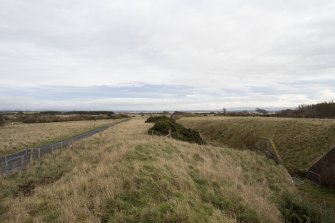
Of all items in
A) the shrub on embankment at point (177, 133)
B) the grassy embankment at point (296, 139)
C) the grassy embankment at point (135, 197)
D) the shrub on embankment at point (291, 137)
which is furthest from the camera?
the shrub on embankment at point (177, 133)

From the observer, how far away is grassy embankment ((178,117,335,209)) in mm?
19656

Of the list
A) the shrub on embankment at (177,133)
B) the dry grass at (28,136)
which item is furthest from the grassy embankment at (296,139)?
the dry grass at (28,136)

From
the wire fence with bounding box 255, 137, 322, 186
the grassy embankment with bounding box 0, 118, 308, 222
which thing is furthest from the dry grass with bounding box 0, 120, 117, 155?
the wire fence with bounding box 255, 137, 322, 186

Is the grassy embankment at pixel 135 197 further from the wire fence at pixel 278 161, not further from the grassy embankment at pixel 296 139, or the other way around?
the wire fence at pixel 278 161

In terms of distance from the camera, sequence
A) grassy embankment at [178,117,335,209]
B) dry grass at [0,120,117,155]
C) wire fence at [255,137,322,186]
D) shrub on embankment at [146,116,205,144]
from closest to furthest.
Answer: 1. grassy embankment at [178,117,335,209]
2. wire fence at [255,137,322,186]
3. dry grass at [0,120,117,155]
4. shrub on embankment at [146,116,205,144]

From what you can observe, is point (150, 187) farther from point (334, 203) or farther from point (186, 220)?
point (334, 203)

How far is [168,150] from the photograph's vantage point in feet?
60.8

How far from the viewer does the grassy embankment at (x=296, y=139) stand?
19656mm

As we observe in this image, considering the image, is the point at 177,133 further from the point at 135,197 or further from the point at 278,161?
the point at 135,197

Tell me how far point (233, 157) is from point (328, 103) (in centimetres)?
5045

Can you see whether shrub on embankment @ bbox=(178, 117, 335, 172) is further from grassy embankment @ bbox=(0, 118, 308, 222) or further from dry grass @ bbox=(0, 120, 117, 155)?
dry grass @ bbox=(0, 120, 117, 155)

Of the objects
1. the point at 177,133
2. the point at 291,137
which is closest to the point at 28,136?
the point at 177,133

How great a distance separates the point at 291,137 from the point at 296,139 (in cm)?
116

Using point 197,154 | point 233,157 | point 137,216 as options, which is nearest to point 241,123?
point 233,157
